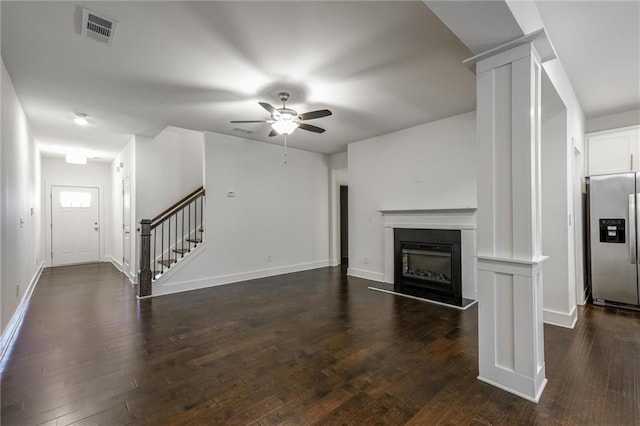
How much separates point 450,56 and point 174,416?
12.0 feet

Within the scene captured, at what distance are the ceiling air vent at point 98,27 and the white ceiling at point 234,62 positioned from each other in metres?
0.05

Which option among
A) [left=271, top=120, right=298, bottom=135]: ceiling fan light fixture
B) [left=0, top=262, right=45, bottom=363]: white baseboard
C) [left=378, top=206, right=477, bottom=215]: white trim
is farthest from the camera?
[left=378, top=206, right=477, bottom=215]: white trim

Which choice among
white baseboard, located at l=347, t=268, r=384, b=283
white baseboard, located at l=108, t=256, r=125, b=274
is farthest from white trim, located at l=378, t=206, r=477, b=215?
white baseboard, located at l=108, t=256, r=125, b=274

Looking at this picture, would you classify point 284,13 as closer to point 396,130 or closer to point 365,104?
point 365,104

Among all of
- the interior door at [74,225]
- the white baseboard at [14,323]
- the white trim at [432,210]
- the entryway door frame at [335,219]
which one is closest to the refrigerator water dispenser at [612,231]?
the white trim at [432,210]

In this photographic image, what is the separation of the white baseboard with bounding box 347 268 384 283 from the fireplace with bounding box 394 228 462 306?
0.66 meters

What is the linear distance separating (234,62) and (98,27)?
1.07m

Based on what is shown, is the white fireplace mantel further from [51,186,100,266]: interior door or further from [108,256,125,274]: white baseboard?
[51,186,100,266]: interior door

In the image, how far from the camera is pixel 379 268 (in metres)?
5.52

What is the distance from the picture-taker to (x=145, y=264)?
446 cm

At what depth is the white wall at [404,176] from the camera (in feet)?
14.5

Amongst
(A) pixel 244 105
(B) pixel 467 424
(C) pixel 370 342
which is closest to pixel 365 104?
(A) pixel 244 105

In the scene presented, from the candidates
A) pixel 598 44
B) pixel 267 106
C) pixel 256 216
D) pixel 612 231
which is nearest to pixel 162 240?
pixel 256 216

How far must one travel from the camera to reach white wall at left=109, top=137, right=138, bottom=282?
5.46 metres
